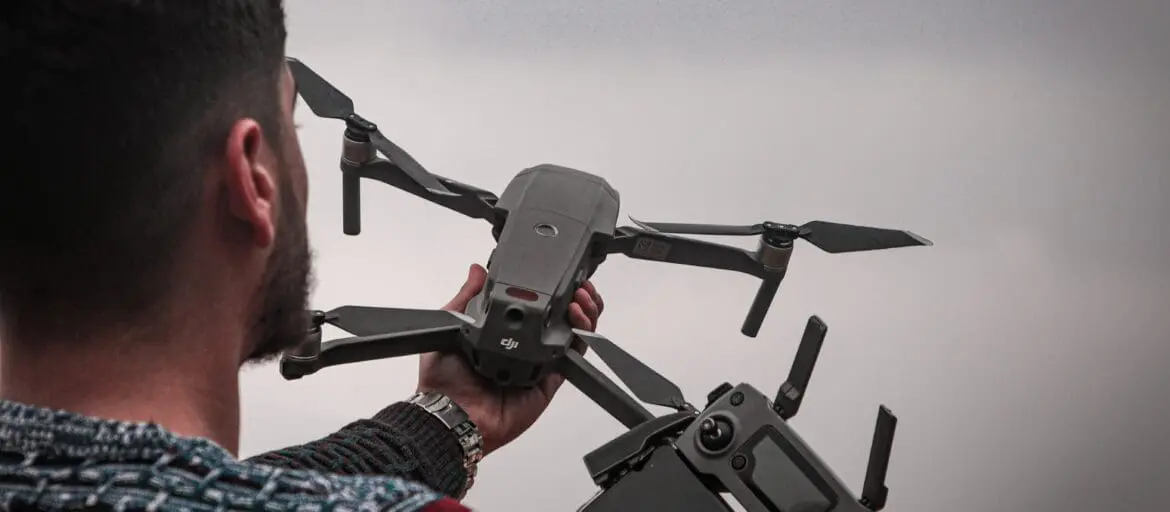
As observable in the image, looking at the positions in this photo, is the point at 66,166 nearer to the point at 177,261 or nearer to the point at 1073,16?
the point at 177,261

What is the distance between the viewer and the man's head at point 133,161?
0.43 meters

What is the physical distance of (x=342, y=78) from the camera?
3.89 feet

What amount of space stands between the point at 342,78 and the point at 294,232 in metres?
0.69

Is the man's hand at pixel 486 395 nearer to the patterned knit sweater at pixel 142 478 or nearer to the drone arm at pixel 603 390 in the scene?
the drone arm at pixel 603 390

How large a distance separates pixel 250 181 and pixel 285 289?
0.08m

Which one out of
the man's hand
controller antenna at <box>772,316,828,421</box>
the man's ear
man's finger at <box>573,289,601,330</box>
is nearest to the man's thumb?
the man's hand

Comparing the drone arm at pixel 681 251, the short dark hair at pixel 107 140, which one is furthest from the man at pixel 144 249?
the drone arm at pixel 681 251

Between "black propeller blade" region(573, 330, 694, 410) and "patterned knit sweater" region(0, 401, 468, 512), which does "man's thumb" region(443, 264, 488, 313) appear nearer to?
"black propeller blade" region(573, 330, 694, 410)

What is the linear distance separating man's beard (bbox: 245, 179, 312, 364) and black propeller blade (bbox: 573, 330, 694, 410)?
24 cm

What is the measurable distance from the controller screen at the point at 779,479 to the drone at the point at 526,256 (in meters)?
0.08

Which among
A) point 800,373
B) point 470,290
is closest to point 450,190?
point 470,290

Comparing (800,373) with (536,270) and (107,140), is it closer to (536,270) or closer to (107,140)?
(536,270)

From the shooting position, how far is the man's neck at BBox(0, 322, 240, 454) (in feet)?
1.51

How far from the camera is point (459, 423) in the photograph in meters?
0.82
